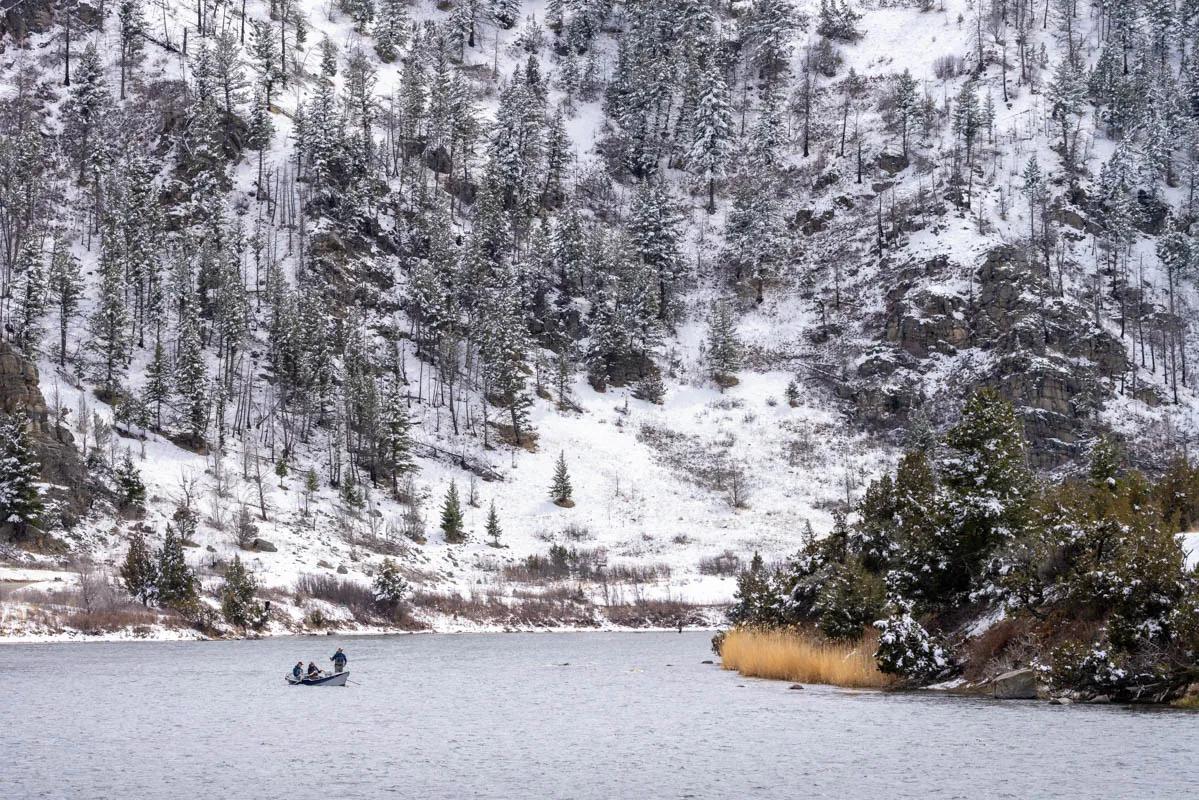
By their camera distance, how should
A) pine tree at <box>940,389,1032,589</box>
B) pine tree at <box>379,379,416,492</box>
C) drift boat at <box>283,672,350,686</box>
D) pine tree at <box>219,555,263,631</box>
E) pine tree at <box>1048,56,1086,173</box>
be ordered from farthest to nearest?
pine tree at <box>1048,56,1086,173</box>
pine tree at <box>379,379,416,492</box>
pine tree at <box>219,555,263,631</box>
drift boat at <box>283,672,350,686</box>
pine tree at <box>940,389,1032,589</box>

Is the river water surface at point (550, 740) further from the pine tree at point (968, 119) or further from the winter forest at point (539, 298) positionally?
the pine tree at point (968, 119)

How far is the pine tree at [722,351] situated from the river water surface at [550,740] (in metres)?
89.4

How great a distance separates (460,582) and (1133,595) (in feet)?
224

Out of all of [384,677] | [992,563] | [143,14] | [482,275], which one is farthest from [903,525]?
[143,14]

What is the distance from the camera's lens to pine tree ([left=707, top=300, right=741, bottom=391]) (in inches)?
5236

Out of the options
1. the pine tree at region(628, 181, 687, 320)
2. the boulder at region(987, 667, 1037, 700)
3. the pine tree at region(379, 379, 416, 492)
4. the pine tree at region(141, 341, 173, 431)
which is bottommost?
the boulder at region(987, 667, 1037, 700)

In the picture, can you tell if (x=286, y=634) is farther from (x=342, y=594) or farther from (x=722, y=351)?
(x=722, y=351)

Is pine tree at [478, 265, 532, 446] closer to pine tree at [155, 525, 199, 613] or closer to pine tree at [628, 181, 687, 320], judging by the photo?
pine tree at [628, 181, 687, 320]

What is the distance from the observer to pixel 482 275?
136 m

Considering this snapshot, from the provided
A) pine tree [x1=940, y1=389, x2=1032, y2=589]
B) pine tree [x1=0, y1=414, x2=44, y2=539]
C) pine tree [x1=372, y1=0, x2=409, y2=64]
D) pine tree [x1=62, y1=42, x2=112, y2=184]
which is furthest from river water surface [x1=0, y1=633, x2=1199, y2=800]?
pine tree [x1=372, y1=0, x2=409, y2=64]

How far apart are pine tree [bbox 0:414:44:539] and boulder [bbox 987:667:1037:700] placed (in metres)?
68.3

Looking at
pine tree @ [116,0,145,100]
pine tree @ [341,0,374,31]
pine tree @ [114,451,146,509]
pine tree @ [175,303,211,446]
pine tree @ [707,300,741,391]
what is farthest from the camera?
pine tree @ [341,0,374,31]

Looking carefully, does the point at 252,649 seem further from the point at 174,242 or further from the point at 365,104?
the point at 365,104

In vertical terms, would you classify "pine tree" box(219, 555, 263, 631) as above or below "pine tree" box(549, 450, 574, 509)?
below
